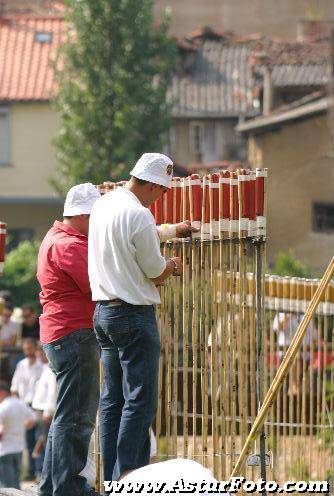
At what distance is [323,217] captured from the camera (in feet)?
133

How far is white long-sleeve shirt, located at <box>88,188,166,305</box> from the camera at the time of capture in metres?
8.50

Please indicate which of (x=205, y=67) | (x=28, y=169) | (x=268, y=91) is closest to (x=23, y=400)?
(x=268, y=91)

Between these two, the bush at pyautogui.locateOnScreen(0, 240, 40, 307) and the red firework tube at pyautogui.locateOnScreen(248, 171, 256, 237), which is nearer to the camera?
the red firework tube at pyautogui.locateOnScreen(248, 171, 256, 237)

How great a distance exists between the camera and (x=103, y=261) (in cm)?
862

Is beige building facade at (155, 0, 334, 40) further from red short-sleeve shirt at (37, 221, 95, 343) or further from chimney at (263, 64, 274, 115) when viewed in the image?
red short-sleeve shirt at (37, 221, 95, 343)

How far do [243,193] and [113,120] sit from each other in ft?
116

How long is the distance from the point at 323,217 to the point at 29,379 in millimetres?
21527

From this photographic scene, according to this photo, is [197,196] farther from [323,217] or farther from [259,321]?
[323,217]

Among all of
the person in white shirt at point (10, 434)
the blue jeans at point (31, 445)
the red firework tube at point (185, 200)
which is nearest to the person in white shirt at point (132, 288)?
the red firework tube at point (185, 200)

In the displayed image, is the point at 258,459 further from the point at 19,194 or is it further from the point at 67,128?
the point at 19,194

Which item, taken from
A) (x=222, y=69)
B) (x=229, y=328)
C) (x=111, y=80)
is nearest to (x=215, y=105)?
(x=222, y=69)

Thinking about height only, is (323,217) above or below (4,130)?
below

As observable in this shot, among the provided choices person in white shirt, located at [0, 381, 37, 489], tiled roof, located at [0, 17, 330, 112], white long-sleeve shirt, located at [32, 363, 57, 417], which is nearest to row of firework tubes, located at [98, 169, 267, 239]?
person in white shirt, located at [0, 381, 37, 489]

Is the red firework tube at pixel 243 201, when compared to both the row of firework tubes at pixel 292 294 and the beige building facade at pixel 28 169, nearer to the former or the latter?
the row of firework tubes at pixel 292 294
